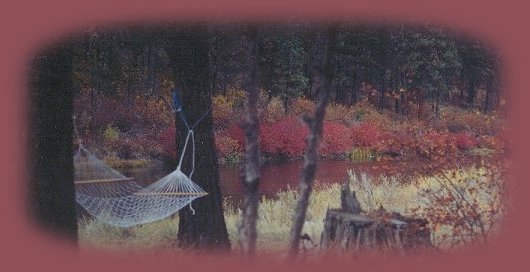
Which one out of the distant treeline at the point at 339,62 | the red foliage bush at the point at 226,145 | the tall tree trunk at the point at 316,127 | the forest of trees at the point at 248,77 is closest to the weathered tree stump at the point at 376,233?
the forest of trees at the point at 248,77

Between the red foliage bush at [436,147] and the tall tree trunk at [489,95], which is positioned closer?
the red foliage bush at [436,147]

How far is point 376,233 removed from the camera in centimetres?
468

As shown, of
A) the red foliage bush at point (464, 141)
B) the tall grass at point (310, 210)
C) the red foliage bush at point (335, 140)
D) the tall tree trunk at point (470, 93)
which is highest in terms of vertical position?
the tall tree trunk at point (470, 93)

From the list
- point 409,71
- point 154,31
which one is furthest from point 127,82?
point 409,71

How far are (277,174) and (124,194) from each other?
1.82 meters

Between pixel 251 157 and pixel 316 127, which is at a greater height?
pixel 316 127

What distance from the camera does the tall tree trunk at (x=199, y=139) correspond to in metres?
5.23

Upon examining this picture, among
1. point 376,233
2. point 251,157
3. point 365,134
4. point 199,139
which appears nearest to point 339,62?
point 365,134

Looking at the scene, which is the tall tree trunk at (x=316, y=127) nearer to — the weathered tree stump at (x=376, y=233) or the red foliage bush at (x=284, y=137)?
the weathered tree stump at (x=376, y=233)

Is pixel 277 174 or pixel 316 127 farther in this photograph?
pixel 277 174

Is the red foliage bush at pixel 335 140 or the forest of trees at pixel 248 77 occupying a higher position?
the forest of trees at pixel 248 77

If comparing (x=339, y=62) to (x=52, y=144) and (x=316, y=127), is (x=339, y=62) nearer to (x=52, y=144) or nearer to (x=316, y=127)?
(x=316, y=127)

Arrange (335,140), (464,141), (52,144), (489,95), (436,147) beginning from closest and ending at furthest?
(52,144) → (436,147) → (464,141) → (489,95) → (335,140)

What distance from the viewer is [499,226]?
4.52 m
